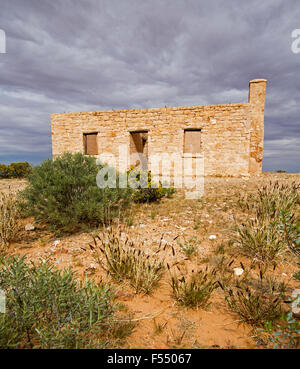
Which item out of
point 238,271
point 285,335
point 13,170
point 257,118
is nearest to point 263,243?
point 238,271

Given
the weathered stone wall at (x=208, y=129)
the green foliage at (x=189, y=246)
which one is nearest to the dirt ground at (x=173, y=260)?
the green foliage at (x=189, y=246)

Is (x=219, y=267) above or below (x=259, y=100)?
below

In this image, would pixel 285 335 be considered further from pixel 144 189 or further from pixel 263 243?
pixel 144 189

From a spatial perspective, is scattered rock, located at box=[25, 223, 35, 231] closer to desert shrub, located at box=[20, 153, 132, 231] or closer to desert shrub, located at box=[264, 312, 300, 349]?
desert shrub, located at box=[20, 153, 132, 231]

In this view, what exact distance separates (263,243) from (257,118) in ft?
27.3

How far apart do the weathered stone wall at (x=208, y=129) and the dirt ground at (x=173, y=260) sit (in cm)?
460

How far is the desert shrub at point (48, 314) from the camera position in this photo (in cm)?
130

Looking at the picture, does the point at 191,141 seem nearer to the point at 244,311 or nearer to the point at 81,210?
the point at 81,210

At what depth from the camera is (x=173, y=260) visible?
A: 9.42ft

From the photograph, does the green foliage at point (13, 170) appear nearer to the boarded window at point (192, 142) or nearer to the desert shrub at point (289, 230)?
the boarded window at point (192, 142)

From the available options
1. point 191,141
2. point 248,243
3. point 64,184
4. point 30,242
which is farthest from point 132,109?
point 248,243

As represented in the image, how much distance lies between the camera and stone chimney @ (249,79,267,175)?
30.2ft
